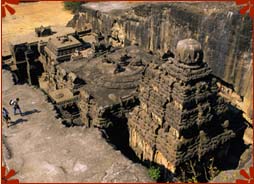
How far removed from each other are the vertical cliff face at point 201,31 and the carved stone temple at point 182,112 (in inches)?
287

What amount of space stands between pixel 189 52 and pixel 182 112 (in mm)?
3042

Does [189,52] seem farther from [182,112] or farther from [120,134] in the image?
[120,134]

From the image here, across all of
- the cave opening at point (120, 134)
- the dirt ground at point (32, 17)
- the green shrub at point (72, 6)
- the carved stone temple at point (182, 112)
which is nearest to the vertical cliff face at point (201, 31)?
the carved stone temple at point (182, 112)

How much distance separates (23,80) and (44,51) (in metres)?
3.98

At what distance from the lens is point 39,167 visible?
17.3 m

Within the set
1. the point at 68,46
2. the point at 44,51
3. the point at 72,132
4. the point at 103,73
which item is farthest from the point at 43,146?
the point at 44,51

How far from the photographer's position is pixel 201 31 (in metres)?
27.7

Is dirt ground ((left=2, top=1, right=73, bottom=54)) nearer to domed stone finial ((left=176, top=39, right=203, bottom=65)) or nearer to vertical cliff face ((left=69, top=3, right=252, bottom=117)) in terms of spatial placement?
vertical cliff face ((left=69, top=3, right=252, bottom=117))

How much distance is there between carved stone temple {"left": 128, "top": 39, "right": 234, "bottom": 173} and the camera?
16969mm

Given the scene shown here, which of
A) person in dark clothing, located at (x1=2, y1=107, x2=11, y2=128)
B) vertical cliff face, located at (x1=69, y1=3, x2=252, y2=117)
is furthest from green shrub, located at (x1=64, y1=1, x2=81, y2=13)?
person in dark clothing, located at (x1=2, y1=107, x2=11, y2=128)

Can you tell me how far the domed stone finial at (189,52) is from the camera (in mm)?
16703

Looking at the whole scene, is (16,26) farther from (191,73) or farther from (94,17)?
(191,73)

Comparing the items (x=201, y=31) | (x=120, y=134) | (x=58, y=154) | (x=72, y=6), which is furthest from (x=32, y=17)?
(x=58, y=154)

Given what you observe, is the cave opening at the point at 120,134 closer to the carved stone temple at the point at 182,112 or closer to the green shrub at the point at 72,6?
the carved stone temple at the point at 182,112
